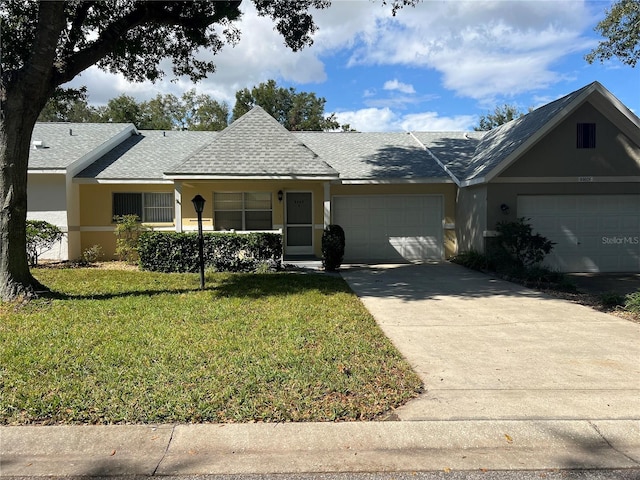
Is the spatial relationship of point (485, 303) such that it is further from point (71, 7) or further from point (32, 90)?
point (71, 7)

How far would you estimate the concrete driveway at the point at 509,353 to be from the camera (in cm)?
434

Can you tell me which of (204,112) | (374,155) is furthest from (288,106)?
(374,155)

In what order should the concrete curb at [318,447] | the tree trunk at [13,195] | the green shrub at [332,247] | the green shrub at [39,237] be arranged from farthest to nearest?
1. the green shrub at [332,247]
2. the green shrub at [39,237]
3. the tree trunk at [13,195]
4. the concrete curb at [318,447]

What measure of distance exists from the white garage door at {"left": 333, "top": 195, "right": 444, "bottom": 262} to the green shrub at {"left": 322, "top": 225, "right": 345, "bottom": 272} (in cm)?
246

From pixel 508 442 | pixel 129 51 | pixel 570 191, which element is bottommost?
pixel 508 442

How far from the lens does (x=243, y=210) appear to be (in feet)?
49.2

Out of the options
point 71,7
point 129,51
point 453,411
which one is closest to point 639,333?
point 453,411

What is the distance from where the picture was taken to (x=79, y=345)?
5719mm

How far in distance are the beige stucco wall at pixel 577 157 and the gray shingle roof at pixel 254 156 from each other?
560cm

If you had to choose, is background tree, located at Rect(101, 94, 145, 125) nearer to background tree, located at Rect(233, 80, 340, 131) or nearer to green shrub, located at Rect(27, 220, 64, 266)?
background tree, located at Rect(233, 80, 340, 131)

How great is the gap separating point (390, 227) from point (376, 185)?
1.50 metres

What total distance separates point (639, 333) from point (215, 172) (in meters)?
10.3

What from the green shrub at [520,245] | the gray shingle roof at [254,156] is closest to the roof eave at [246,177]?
the gray shingle roof at [254,156]

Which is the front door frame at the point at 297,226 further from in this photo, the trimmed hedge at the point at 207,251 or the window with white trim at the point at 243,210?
the trimmed hedge at the point at 207,251
